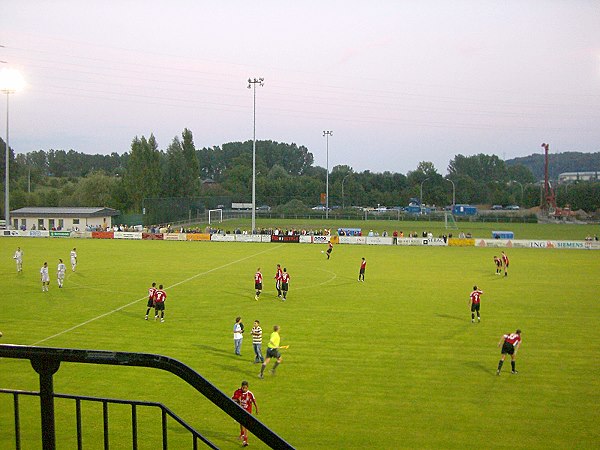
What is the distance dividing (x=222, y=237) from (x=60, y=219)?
2561 cm

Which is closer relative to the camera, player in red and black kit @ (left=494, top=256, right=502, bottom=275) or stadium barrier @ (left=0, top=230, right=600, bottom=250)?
player in red and black kit @ (left=494, top=256, right=502, bottom=275)

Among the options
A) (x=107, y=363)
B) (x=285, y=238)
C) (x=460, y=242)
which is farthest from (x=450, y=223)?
(x=107, y=363)

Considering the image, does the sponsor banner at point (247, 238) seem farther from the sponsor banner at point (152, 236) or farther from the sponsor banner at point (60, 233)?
the sponsor banner at point (60, 233)

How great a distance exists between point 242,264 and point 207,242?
22.1 metres

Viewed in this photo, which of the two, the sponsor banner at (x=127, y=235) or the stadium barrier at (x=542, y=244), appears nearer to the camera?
the stadium barrier at (x=542, y=244)

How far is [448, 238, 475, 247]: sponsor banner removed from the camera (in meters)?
65.6

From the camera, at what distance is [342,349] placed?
21.0 meters

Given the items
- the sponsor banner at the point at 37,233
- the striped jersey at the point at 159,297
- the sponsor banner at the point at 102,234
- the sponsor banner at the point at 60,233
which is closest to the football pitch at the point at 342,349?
the striped jersey at the point at 159,297

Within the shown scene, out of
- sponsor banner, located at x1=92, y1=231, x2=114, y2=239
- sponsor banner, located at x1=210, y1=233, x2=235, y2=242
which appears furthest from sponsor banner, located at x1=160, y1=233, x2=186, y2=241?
sponsor banner, located at x1=92, y1=231, x2=114, y2=239

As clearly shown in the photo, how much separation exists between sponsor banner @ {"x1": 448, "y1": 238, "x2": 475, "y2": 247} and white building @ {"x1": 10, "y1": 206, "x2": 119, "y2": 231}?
44274 millimetres

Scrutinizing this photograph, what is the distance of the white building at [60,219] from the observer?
3157 inches

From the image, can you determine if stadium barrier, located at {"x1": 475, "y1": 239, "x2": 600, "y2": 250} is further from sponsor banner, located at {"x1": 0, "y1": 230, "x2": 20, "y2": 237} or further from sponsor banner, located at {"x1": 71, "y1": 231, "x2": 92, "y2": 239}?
sponsor banner, located at {"x1": 0, "y1": 230, "x2": 20, "y2": 237}

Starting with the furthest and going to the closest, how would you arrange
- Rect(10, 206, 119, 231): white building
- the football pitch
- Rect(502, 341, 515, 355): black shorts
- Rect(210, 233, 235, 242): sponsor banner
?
Rect(10, 206, 119, 231): white building < Rect(210, 233, 235, 242): sponsor banner < Rect(502, 341, 515, 355): black shorts < the football pitch

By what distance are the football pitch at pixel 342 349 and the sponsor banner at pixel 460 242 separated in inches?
818
